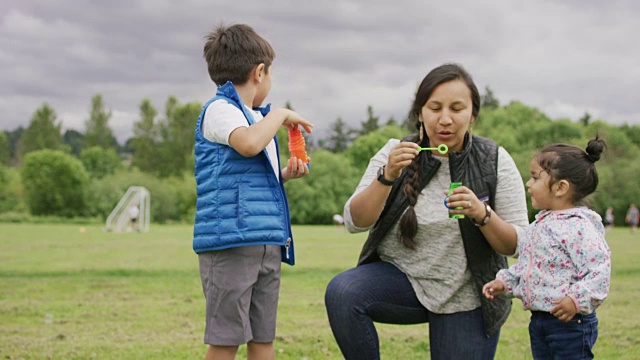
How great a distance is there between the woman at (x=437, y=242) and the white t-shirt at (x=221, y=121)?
24.0 inches

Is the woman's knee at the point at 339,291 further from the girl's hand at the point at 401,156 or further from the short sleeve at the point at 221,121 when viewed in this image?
the short sleeve at the point at 221,121

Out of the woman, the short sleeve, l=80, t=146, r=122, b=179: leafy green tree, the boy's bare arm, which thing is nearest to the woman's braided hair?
the woman

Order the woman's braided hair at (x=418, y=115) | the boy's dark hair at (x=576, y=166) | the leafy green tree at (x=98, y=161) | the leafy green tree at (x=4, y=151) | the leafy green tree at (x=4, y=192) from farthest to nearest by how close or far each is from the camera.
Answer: the leafy green tree at (x=4, y=151) → the leafy green tree at (x=98, y=161) → the leafy green tree at (x=4, y=192) → the woman's braided hair at (x=418, y=115) → the boy's dark hair at (x=576, y=166)

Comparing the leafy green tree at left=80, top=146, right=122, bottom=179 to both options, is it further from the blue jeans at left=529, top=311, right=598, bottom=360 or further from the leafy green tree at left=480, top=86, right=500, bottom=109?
the blue jeans at left=529, top=311, right=598, bottom=360

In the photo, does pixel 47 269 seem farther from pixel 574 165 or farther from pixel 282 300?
pixel 574 165

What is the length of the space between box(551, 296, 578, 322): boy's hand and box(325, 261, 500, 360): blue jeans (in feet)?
1.80

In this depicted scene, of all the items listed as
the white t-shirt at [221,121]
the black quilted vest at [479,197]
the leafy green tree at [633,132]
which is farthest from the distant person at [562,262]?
the leafy green tree at [633,132]

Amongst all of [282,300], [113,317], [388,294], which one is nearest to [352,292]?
[388,294]

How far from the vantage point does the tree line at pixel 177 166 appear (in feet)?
178

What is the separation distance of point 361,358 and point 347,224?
2.04ft

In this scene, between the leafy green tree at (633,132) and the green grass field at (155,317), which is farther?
the leafy green tree at (633,132)

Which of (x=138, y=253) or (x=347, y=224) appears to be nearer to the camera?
(x=347, y=224)

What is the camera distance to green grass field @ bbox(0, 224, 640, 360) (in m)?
4.93

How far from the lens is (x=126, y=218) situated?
1261 inches
